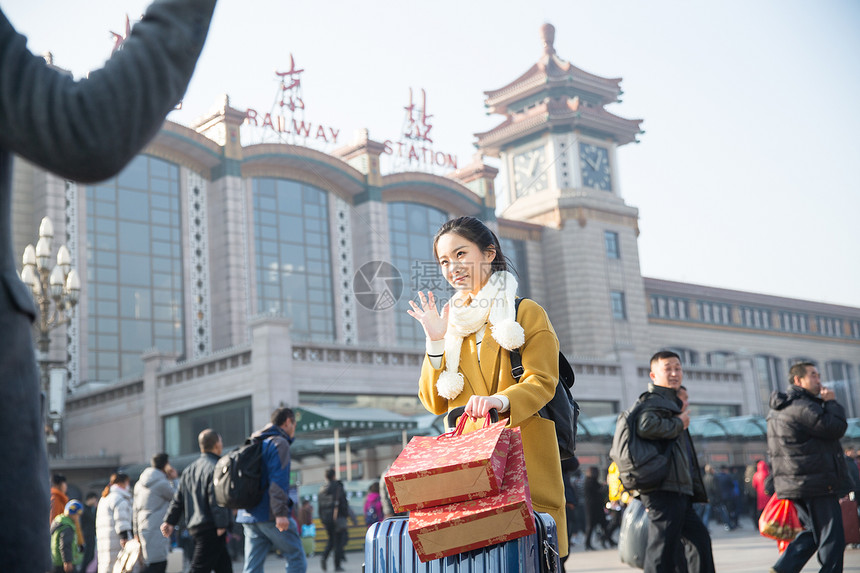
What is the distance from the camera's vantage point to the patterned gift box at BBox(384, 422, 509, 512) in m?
2.86

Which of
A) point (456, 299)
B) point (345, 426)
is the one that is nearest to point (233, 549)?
point (345, 426)

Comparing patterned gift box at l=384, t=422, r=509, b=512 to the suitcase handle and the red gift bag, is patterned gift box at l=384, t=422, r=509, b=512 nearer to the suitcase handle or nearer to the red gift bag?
the suitcase handle

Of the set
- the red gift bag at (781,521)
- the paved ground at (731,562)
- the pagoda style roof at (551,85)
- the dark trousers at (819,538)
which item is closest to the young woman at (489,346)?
the dark trousers at (819,538)

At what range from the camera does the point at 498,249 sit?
384 centimetres

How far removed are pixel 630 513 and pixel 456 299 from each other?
3585mm

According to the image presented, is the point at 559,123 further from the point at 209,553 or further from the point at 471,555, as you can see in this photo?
the point at 471,555

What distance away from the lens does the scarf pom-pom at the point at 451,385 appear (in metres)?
3.59

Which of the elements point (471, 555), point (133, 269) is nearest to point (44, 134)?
point (471, 555)

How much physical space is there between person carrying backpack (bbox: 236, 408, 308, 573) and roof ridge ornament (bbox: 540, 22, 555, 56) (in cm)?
4748

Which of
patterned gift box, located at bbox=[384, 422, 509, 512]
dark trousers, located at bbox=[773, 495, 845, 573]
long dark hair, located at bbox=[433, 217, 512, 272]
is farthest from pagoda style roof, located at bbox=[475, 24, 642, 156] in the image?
patterned gift box, located at bbox=[384, 422, 509, 512]

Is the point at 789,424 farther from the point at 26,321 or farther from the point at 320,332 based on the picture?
the point at 320,332

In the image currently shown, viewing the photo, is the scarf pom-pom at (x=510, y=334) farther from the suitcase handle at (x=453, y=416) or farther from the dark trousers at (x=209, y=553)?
the dark trousers at (x=209, y=553)

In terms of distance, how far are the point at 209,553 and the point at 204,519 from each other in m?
0.26

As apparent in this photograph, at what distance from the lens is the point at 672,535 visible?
5.47 m
